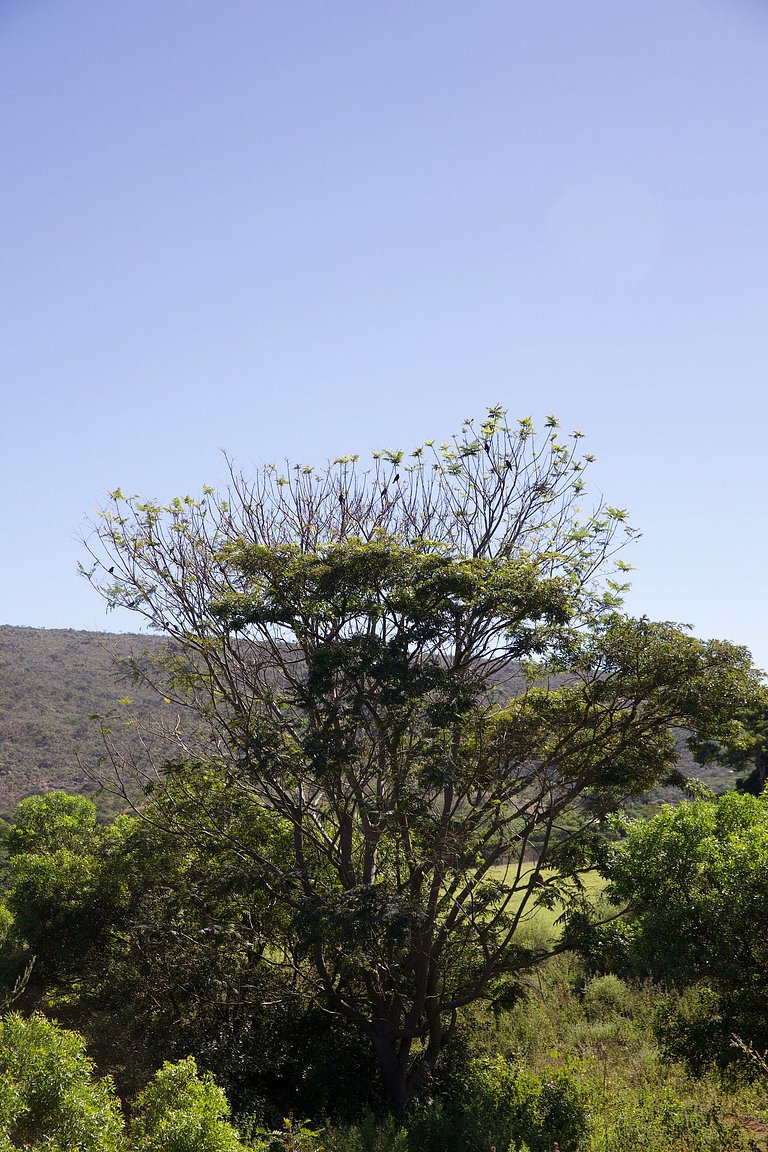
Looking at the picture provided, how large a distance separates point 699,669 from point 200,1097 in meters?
7.14

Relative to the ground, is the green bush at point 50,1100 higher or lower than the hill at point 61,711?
lower

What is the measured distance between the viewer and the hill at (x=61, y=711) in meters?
37.8

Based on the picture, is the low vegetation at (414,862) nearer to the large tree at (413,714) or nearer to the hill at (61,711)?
the large tree at (413,714)

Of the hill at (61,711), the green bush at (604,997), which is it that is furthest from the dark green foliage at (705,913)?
the hill at (61,711)

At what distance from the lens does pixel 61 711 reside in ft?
157

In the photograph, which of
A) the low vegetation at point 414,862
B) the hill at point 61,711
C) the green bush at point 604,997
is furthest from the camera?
the hill at point 61,711

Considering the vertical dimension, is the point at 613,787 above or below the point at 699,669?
below

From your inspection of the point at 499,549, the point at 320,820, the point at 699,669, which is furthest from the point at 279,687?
the point at 699,669

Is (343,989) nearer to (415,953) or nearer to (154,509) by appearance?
(415,953)

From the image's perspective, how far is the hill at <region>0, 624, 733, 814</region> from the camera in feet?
124

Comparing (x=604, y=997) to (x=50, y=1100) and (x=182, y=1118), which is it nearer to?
(x=182, y=1118)

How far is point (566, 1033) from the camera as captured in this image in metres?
14.9

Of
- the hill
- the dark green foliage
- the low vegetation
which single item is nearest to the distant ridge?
the hill

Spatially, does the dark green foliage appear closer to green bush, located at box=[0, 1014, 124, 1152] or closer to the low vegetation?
the low vegetation
